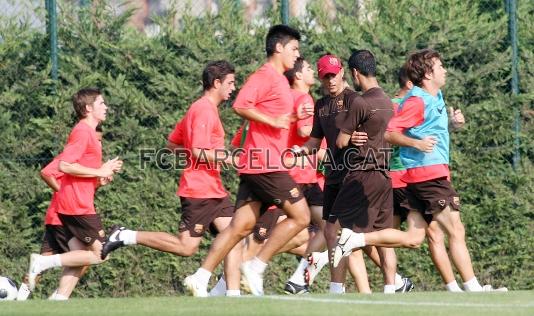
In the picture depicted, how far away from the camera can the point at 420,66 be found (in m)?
11.7

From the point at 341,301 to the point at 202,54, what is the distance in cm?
542

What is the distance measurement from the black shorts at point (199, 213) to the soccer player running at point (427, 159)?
69.3 inches

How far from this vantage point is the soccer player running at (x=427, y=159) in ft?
37.3

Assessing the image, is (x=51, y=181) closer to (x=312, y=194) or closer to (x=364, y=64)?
(x=312, y=194)

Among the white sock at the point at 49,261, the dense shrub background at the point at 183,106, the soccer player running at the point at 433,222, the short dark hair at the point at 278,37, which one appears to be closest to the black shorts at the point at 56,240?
the white sock at the point at 49,261

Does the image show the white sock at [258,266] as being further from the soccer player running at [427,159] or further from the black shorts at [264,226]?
the soccer player running at [427,159]

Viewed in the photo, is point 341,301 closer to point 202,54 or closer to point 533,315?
point 533,315

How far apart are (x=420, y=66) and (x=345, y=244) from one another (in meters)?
2.00

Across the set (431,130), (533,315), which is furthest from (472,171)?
(533,315)

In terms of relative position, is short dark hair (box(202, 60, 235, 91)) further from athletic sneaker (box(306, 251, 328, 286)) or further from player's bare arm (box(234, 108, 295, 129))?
athletic sneaker (box(306, 251, 328, 286))

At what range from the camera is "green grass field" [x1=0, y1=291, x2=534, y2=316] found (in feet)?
28.0

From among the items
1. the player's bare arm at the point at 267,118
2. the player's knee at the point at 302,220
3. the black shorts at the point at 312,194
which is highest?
the player's bare arm at the point at 267,118

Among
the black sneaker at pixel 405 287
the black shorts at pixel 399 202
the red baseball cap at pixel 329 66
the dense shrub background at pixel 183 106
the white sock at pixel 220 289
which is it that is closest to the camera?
the red baseball cap at pixel 329 66

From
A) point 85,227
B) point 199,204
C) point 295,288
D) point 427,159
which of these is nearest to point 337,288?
point 295,288
